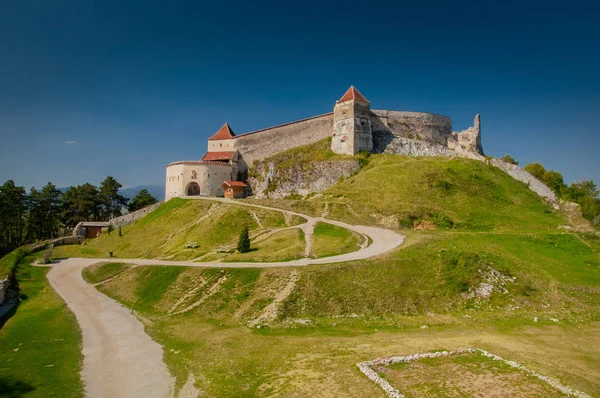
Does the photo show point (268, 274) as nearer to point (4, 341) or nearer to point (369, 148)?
point (4, 341)

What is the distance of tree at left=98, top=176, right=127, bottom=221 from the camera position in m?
78.4

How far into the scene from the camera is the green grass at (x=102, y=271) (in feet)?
117

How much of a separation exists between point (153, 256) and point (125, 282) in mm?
9610

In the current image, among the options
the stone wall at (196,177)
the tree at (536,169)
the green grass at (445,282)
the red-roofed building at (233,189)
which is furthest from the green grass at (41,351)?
the tree at (536,169)

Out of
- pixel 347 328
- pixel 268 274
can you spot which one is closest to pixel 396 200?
pixel 268 274

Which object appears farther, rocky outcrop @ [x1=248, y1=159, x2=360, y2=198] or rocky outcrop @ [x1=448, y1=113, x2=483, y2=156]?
rocky outcrop @ [x1=448, y1=113, x2=483, y2=156]

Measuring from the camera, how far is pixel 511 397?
12.6m

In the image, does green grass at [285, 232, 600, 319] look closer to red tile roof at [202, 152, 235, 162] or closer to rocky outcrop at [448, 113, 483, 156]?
rocky outcrop at [448, 113, 483, 156]

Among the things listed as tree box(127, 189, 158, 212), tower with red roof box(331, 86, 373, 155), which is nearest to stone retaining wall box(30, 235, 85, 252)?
tree box(127, 189, 158, 212)

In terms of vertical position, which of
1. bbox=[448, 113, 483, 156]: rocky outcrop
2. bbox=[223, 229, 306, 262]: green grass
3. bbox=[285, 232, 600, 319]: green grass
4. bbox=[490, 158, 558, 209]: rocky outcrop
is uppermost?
bbox=[448, 113, 483, 156]: rocky outcrop

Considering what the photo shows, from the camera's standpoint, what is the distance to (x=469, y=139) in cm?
7481

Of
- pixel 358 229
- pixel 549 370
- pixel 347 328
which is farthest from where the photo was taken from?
pixel 358 229

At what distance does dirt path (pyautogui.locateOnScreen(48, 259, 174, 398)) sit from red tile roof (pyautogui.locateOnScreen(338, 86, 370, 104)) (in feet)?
163

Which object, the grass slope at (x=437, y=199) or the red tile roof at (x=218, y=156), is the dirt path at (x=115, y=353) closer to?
the grass slope at (x=437, y=199)
